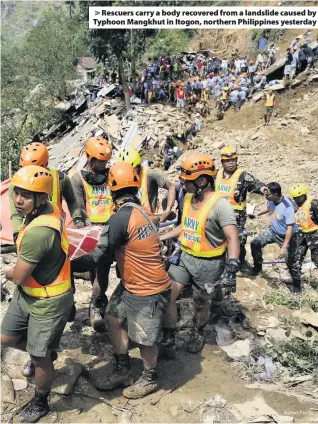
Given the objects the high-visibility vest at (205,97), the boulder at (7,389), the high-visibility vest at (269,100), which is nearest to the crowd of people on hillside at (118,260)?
the boulder at (7,389)

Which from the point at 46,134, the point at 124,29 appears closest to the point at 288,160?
the point at 124,29

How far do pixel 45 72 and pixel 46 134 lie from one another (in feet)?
29.3

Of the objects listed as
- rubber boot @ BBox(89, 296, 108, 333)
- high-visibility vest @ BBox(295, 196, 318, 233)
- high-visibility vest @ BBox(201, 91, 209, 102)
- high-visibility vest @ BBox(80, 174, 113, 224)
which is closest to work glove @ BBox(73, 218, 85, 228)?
high-visibility vest @ BBox(80, 174, 113, 224)

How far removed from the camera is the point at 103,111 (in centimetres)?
2359

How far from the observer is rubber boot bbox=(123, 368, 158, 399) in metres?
3.99

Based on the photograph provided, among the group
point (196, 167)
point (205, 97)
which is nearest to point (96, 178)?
point (196, 167)

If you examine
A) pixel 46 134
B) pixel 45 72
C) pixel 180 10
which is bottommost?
pixel 46 134

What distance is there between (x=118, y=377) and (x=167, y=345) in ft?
2.18

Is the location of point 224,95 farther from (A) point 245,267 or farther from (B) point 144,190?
(B) point 144,190

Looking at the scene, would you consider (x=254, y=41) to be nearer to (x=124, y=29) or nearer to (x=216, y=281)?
(x=124, y=29)

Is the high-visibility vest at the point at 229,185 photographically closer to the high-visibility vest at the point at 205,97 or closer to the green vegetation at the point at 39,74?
the high-visibility vest at the point at 205,97

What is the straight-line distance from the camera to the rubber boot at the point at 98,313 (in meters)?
4.82

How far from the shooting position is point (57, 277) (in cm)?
343
